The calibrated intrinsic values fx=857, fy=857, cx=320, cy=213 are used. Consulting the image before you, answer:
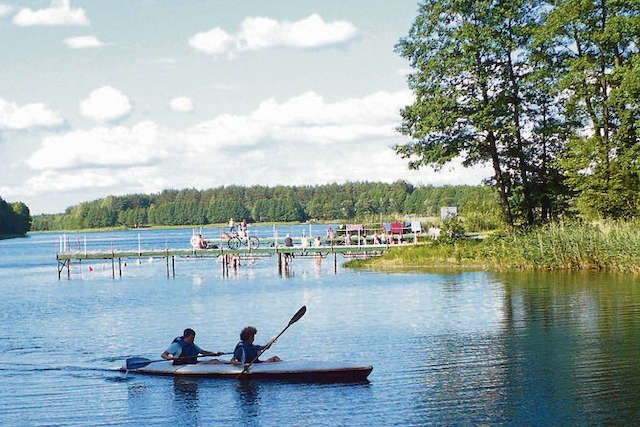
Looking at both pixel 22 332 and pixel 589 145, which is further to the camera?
pixel 589 145

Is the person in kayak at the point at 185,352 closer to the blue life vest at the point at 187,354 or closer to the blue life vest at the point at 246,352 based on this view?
the blue life vest at the point at 187,354

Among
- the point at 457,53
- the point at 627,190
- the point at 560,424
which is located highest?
the point at 457,53

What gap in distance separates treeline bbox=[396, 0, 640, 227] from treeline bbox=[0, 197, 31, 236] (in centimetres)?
14682

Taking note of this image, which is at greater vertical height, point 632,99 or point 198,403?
point 632,99

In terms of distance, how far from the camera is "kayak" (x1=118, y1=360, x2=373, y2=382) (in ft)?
58.0

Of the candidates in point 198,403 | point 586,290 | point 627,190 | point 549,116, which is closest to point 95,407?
point 198,403

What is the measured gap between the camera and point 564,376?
57.6 ft

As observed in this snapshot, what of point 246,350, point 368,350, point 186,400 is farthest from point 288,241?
point 186,400

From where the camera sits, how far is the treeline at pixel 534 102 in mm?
41125

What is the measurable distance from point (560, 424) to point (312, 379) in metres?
5.60

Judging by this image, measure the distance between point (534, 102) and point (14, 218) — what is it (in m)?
159

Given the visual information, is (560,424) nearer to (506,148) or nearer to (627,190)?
(627,190)

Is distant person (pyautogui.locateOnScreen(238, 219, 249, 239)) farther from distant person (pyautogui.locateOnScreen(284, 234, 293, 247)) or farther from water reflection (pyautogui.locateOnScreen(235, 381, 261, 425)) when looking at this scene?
water reflection (pyautogui.locateOnScreen(235, 381, 261, 425))

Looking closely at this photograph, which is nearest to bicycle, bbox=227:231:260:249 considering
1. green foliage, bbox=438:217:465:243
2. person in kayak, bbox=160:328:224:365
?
green foliage, bbox=438:217:465:243
